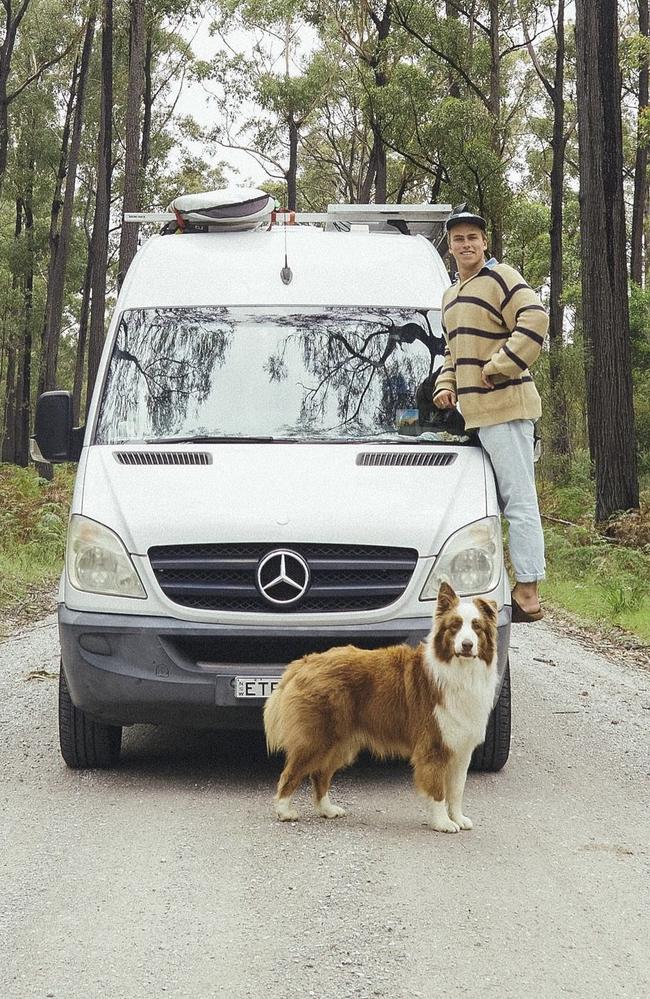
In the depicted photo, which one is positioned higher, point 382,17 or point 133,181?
point 382,17

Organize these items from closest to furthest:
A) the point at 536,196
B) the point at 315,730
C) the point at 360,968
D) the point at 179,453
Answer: the point at 360,968 → the point at 315,730 → the point at 179,453 → the point at 536,196

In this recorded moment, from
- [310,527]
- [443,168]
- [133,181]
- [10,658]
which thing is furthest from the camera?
[443,168]

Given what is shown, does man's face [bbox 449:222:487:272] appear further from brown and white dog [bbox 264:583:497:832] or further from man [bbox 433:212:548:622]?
brown and white dog [bbox 264:583:497:832]

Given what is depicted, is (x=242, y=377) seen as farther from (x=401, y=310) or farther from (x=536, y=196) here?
(x=536, y=196)

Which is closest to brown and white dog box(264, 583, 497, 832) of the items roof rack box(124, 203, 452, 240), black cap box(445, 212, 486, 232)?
black cap box(445, 212, 486, 232)

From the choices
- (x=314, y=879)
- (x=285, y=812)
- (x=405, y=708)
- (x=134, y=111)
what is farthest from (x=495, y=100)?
(x=314, y=879)

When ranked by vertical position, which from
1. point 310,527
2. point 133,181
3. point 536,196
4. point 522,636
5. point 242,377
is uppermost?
point 536,196

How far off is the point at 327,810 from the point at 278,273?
332cm

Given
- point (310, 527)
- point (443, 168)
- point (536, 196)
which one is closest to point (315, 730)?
point (310, 527)

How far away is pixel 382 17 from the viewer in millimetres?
32250

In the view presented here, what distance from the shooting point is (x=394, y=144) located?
29.6 meters

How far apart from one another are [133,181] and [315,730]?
20.8m

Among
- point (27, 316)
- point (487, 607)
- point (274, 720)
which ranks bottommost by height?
point (274, 720)

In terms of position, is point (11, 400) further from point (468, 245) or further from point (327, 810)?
point (327, 810)
